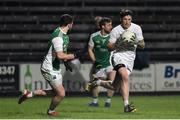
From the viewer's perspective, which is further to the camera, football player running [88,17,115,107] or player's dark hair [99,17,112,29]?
football player running [88,17,115,107]

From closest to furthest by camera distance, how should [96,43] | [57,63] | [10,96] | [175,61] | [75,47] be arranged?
[57,63]
[96,43]
[10,96]
[175,61]
[75,47]

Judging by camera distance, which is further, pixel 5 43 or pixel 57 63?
pixel 5 43

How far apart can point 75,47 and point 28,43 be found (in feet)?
6.53

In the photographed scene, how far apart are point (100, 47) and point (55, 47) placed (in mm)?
5279

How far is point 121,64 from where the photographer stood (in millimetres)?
13398

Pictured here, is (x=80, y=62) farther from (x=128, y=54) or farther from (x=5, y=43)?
(x=128, y=54)

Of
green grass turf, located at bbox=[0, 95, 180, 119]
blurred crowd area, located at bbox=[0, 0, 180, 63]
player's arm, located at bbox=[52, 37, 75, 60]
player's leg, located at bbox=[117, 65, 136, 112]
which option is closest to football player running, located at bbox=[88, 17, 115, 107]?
green grass turf, located at bbox=[0, 95, 180, 119]

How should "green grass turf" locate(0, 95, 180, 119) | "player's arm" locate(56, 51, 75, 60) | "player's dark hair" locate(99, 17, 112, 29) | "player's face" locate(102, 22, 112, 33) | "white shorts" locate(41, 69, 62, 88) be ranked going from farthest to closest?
"player's face" locate(102, 22, 112, 33), "player's dark hair" locate(99, 17, 112, 29), "white shorts" locate(41, 69, 62, 88), "player's arm" locate(56, 51, 75, 60), "green grass turf" locate(0, 95, 180, 119)

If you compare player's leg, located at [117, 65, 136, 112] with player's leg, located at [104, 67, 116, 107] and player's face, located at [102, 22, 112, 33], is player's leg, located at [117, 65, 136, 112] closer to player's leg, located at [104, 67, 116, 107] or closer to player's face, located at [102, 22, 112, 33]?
player's leg, located at [104, 67, 116, 107]

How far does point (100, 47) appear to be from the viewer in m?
17.3

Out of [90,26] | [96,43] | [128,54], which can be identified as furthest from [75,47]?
[128,54]

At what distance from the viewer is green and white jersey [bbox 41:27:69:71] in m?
12.1

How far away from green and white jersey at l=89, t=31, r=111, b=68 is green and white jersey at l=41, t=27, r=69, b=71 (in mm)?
4880

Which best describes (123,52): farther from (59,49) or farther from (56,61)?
(59,49)
